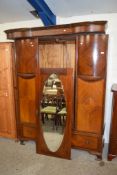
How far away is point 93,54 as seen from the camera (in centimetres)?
231

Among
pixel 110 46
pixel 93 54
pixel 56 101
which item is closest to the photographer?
pixel 93 54

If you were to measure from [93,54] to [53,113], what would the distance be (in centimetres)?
111

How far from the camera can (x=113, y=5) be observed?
2.36 meters

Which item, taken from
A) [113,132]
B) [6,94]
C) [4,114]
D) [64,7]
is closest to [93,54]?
[64,7]

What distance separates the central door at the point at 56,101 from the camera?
2.45m

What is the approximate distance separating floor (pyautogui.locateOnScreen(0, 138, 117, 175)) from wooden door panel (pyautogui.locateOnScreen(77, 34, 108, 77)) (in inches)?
52.3

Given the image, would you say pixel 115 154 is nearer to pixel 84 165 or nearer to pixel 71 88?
pixel 84 165

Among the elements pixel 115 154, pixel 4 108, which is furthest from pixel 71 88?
pixel 4 108

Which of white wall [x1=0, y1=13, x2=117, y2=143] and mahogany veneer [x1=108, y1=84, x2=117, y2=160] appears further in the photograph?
white wall [x1=0, y1=13, x2=117, y2=143]

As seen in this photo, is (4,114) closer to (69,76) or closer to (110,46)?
(69,76)

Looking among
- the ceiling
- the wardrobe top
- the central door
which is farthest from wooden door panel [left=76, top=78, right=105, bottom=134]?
the ceiling

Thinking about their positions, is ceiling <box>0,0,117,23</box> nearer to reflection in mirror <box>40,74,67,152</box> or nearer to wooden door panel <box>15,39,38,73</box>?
wooden door panel <box>15,39,38,73</box>

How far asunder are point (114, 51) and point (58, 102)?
125 centimetres

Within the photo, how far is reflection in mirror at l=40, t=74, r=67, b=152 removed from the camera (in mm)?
2562
